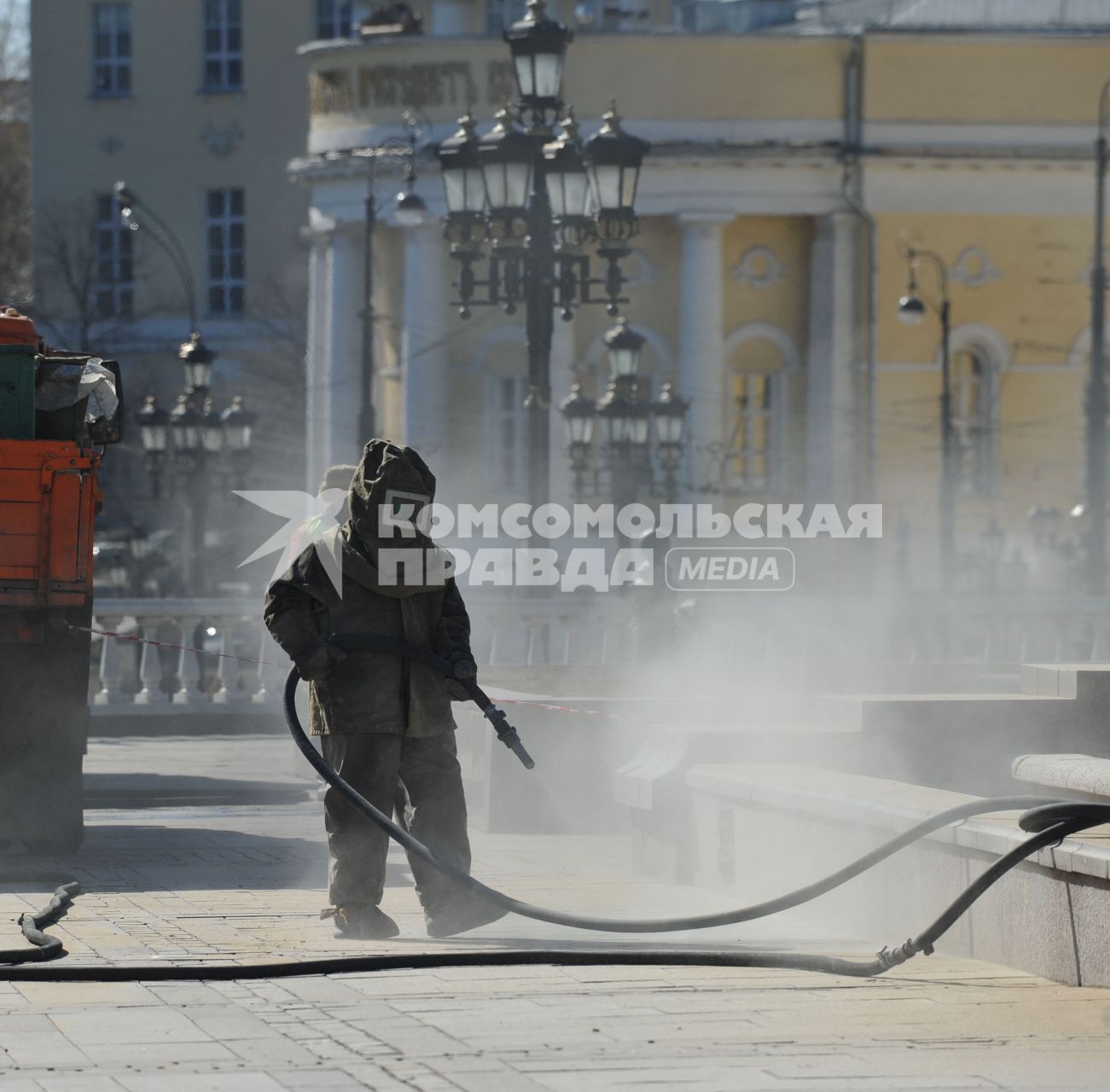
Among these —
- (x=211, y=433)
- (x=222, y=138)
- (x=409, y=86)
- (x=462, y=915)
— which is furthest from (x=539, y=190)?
(x=222, y=138)

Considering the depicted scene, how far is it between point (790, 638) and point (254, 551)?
21881 millimetres

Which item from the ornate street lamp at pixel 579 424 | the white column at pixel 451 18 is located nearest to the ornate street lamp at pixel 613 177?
the ornate street lamp at pixel 579 424

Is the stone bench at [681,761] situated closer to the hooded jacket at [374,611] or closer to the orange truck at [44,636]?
the hooded jacket at [374,611]

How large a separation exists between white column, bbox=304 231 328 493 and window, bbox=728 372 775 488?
7.17 metres

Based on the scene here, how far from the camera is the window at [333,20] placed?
218 feet

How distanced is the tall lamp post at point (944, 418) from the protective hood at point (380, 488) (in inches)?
1303

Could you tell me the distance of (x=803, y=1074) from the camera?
20.7ft

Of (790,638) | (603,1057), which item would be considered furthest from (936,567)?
(603,1057)

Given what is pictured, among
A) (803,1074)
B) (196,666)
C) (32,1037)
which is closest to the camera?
(803,1074)

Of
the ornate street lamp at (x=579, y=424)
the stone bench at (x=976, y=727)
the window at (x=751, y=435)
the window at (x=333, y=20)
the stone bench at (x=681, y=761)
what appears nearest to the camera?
the stone bench at (x=681, y=761)

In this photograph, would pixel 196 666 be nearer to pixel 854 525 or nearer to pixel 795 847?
pixel 795 847

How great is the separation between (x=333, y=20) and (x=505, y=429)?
25243mm

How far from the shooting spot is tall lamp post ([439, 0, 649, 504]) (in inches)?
672

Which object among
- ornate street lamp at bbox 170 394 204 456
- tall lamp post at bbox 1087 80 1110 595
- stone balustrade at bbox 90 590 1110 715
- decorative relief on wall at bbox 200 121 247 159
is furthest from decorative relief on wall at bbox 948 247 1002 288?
decorative relief on wall at bbox 200 121 247 159
